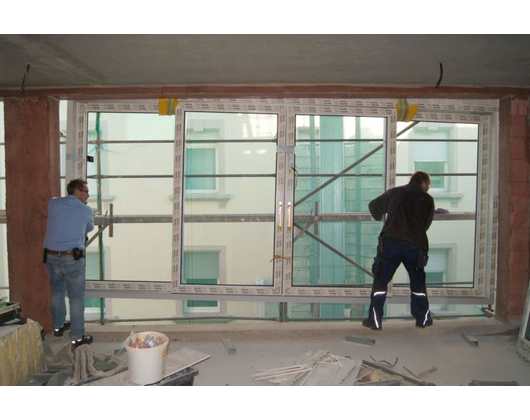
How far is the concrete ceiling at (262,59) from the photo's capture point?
2.08m

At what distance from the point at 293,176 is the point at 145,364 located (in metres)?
1.85

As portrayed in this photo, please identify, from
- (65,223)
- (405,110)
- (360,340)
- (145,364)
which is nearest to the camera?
Answer: (145,364)

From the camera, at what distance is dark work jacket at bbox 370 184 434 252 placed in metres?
3.05

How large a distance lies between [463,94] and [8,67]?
3.36 metres

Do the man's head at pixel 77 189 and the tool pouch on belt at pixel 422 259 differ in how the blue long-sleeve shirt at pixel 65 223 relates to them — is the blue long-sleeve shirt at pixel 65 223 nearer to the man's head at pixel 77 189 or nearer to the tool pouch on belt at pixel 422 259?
the man's head at pixel 77 189

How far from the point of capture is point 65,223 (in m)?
2.81

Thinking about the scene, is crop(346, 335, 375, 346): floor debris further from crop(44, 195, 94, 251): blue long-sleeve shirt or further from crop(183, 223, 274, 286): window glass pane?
crop(44, 195, 94, 251): blue long-sleeve shirt

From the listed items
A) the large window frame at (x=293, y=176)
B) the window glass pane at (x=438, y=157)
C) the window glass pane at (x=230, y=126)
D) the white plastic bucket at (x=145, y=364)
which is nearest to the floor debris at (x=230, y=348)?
the large window frame at (x=293, y=176)

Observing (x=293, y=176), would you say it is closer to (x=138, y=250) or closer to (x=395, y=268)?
(x=395, y=268)

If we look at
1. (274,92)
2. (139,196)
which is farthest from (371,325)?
(139,196)

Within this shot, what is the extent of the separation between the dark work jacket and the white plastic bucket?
1.95 m

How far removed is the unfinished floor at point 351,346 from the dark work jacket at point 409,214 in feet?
2.56

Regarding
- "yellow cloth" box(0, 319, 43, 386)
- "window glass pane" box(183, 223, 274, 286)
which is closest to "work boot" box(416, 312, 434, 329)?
"window glass pane" box(183, 223, 274, 286)
